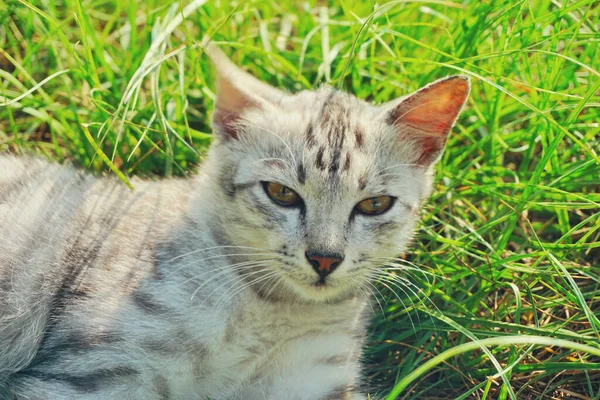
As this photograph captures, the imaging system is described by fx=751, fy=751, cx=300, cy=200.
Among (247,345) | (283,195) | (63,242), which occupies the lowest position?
(247,345)

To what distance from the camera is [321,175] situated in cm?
248

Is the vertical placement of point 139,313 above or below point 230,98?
below

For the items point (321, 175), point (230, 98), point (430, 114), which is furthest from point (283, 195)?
point (430, 114)

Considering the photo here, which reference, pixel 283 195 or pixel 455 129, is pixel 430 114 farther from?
pixel 455 129

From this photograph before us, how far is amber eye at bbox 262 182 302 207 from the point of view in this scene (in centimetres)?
249

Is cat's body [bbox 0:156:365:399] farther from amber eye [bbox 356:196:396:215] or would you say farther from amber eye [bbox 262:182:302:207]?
amber eye [bbox 356:196:396:215]

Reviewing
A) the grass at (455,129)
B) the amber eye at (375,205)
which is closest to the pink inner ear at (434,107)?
the grass at (455,129)

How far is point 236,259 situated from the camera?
8.62ft

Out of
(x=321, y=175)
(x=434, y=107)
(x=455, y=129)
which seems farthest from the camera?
(x=455, y=129)

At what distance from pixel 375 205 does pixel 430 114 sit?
389mm

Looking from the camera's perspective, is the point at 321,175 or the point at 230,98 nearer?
the point at 321,175

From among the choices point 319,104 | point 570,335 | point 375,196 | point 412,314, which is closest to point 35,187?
point 319,104

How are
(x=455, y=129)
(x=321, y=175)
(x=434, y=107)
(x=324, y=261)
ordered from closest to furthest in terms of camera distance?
(x=324, y=261)
(x=321, y=175)
(x=434, y=107)
(x=455, y=129)

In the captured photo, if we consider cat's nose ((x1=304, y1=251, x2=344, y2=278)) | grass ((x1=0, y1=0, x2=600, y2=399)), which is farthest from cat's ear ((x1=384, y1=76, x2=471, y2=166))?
cat's nose ((x1=304, y1=251, x2=344, y2=278))
